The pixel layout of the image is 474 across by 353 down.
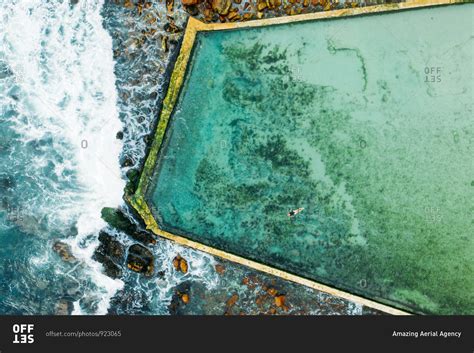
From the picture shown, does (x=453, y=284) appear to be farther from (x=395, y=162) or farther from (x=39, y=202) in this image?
(x=39, y=202)

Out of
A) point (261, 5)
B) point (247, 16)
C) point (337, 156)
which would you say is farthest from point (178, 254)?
point (261, 5)

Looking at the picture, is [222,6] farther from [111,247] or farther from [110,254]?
[110,254]

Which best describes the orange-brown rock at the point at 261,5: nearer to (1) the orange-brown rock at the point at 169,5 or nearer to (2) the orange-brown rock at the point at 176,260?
(1) the orange-brown rock at the point at 169,5

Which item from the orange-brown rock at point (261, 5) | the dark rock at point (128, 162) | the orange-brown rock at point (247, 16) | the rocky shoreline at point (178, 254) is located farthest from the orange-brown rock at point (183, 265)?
the orange-brown rock at point (261, 5)

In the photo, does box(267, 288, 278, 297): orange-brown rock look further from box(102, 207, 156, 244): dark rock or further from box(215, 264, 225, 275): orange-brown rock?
box(102, 207, 156, 244): dark rock

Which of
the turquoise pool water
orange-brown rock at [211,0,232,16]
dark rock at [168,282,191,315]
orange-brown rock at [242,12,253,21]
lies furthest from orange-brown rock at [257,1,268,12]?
dark rock at [168,282,191,315]
